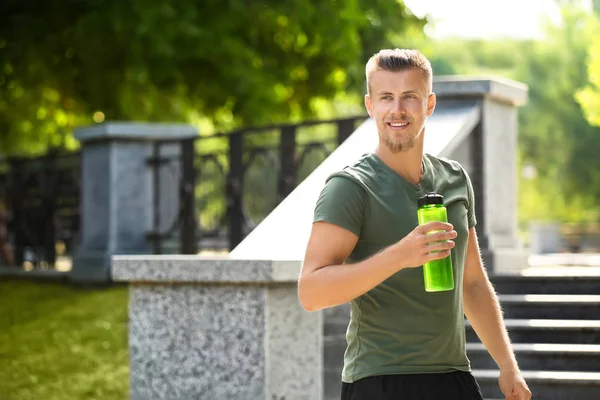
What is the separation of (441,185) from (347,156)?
392cm

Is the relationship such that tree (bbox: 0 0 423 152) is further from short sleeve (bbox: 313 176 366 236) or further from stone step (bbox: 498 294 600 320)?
short sleeve (bbox: 313 176 366 236)

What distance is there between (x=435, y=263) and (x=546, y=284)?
4.80 metres

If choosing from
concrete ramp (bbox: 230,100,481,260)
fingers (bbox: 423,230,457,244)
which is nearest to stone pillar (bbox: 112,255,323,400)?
concrete ramp (bbox: 230,100,481,260)

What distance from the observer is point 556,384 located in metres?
6.09

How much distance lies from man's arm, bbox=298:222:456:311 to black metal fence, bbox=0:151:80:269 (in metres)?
11.3

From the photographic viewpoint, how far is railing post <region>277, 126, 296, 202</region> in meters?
10.9

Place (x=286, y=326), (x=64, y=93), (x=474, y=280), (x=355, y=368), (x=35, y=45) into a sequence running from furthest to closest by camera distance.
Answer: (x=64, y=93), (x=35, y=45), (x=286, y=326), (x=474, y=280), (x=355, y=368)

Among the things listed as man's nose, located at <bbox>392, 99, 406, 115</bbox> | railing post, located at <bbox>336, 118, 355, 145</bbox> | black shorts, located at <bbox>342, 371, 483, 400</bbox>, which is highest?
railing post, located at <bbox>336, 118, 355, 145</bbox>

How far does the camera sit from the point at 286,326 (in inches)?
201

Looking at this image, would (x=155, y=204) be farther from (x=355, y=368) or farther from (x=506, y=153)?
(x=355, y=368)

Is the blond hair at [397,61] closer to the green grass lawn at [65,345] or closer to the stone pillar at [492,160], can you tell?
the stone pillar at [492,160]

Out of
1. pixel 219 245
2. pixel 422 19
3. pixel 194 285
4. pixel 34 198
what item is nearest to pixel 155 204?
pixel 219 245

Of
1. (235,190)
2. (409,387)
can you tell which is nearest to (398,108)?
(409,387)

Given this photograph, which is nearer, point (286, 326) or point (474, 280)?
point (474, 280)
